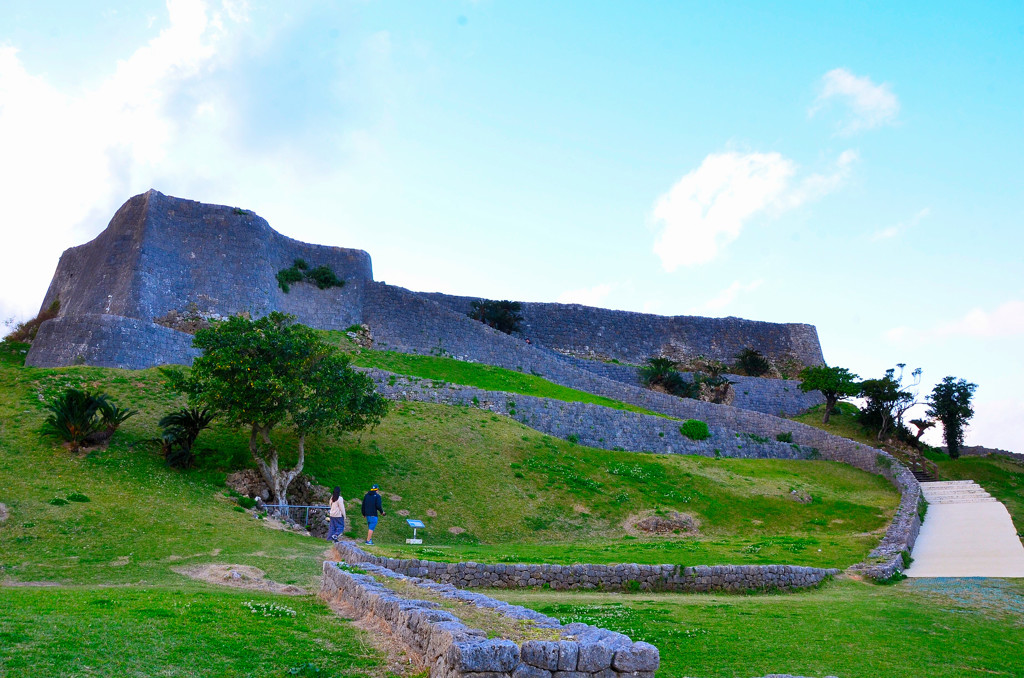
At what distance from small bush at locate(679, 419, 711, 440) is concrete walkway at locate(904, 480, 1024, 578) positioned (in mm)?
10132

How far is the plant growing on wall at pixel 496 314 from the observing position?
5509cm

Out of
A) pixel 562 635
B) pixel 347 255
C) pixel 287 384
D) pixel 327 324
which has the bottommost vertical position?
pixel 562 635

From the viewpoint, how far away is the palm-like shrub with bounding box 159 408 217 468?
2091 cm

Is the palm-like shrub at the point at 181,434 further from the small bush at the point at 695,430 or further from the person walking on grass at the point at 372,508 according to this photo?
the small bush at the point at 695,430

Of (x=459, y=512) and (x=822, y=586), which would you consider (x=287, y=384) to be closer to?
(x=459, y=512)

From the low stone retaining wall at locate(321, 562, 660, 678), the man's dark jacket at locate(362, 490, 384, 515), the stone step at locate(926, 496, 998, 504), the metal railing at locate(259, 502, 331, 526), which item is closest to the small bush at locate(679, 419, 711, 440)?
the stone step at locate(926, 496, 998, 504)

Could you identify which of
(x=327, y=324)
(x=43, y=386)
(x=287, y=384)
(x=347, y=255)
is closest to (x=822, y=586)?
(x=287, y=384)

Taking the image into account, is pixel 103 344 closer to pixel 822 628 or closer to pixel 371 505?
pixel 371 505

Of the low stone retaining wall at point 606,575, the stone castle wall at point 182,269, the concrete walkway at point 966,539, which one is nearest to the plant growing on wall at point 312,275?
the stone castle wall at point 182,269

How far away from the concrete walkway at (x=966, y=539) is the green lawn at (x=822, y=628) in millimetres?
3024

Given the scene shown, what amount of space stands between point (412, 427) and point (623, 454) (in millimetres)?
9952

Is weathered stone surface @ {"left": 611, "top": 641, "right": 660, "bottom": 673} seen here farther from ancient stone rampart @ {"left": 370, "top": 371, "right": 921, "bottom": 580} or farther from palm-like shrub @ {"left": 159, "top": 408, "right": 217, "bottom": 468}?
ancient stone rampart @ {"left": 370, "top": 371, "right": 921, "bottom": 580}

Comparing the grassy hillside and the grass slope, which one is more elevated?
the grass slope

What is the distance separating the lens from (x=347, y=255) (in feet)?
152
